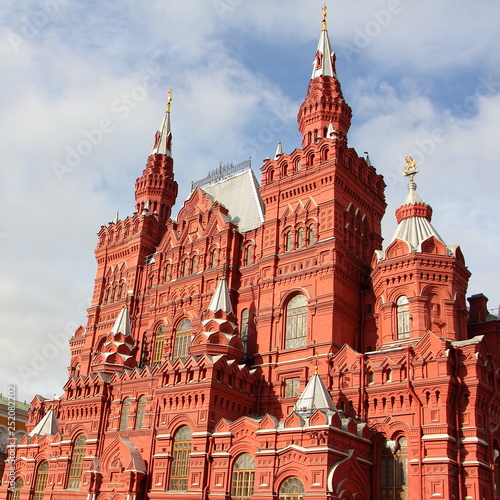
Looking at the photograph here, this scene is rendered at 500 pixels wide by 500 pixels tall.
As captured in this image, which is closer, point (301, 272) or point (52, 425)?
point (301, 272)

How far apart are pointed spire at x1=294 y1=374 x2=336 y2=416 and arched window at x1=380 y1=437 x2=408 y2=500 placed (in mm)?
3002

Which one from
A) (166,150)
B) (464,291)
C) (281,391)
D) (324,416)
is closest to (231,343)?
(281,391)

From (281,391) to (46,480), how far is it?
15.2m

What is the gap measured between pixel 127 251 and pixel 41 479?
1576 cm

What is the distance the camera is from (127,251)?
43156 millimetres

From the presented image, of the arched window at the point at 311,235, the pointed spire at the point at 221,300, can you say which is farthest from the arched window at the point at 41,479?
the arched window at the point at 311,235

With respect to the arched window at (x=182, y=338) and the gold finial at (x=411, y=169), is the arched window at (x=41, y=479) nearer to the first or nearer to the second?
the arched window at (x=182, y=338)

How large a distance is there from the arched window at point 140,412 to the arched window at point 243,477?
24.2ft

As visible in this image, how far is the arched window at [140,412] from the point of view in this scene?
31531mm

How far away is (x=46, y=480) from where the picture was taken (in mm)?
34625

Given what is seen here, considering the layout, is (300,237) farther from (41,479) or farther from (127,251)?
(41,479)

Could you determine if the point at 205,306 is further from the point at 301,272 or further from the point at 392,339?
the point at 392,339

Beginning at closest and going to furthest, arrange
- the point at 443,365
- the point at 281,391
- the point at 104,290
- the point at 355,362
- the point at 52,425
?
the point at 443,365 < the point at 355,362 < the point at 281,391 < the point at 52,425 < the point at 104,290

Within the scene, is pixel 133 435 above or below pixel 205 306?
below
